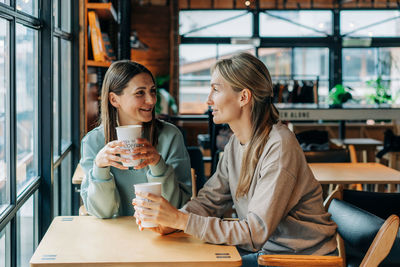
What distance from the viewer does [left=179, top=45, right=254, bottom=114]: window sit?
973cm

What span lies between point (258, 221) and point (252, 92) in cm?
51

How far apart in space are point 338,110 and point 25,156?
367 cm

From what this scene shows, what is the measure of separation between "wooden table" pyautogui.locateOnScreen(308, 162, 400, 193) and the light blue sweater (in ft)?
4.78

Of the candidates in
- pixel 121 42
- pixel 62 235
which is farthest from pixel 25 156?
pixel 121 42

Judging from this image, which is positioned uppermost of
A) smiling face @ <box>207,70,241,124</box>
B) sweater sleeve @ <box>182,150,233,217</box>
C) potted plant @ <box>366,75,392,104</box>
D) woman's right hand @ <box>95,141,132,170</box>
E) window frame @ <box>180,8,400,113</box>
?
window frame @ <box>180,8,400,113</box>

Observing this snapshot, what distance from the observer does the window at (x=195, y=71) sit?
973cm

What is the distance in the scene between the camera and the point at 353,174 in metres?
3.83

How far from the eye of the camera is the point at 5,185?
2.27 m

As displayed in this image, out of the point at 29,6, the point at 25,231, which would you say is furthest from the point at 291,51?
the point at 25,231

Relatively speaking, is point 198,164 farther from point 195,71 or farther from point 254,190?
point 195,71

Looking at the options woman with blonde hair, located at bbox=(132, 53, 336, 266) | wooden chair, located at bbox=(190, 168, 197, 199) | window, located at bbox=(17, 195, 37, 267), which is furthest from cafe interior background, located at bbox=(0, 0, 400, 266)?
woman with blonde hair, located at bbox=(132, 53, 336, 266)

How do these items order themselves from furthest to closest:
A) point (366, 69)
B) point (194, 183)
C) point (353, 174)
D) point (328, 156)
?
point (366, 69) < point (328, 156) < point (353, 174) < point (194, 183)

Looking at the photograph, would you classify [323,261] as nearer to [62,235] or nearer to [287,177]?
[287,177]

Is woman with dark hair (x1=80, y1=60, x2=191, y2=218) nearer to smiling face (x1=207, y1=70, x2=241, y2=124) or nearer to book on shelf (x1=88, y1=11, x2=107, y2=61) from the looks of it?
smiling face (x1=207, y1=70, x2=241, y2=124)
